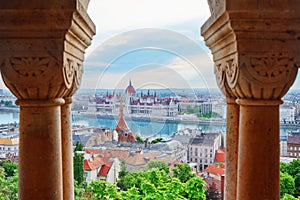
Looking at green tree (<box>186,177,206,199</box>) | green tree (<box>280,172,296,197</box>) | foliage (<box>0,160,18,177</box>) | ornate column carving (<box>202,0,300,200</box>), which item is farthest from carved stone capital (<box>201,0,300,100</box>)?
foliage (<box>0,160,18,177</box>)

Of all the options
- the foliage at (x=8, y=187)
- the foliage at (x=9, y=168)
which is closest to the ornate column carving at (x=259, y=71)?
the foliage at (x=8, y=187)

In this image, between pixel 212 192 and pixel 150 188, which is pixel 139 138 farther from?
pixel 212 192

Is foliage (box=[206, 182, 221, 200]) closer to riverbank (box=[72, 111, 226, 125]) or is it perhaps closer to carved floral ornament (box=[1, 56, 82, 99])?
riverbank (box=[72, 111, 226, 125])

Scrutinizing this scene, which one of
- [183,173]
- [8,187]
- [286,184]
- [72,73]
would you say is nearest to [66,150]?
[72,73]

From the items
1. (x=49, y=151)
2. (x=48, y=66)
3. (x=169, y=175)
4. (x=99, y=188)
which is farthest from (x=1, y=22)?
(x=169, y=175)

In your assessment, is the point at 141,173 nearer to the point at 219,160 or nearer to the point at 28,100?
the point at 219,160

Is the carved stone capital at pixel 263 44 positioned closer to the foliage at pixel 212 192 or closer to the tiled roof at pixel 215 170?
the tiled roof at pixel 215 170
